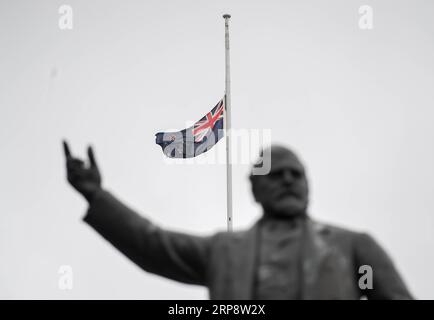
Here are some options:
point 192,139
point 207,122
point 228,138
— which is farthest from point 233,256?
point 207,122

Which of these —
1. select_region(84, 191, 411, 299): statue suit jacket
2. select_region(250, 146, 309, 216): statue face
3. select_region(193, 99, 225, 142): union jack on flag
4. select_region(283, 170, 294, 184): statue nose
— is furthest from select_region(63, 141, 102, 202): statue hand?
select_region(193, 99, 225, 142): union jack on flag

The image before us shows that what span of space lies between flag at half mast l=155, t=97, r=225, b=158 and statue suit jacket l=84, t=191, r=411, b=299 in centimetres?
1099

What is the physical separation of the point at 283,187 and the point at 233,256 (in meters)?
0.69

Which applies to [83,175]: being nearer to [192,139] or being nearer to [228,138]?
[192,139]

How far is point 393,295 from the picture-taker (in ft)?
17.2

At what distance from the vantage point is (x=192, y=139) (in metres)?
16.9

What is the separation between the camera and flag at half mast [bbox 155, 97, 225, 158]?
1670 centimetres

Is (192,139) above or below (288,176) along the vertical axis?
above

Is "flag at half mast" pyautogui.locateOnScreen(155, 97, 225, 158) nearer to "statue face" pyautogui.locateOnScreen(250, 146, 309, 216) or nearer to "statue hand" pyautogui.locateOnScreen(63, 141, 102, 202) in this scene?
"statue hand" pyautogui.locateOnScreen(63, 141, 102, 202)

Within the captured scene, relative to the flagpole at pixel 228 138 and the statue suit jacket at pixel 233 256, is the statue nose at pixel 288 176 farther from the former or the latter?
the flagpole at pixel 228 138

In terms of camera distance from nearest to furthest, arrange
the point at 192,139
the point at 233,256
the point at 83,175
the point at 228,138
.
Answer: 1. the point at 233,256
2. the point at 83,175
3. the point at 192,139
4. the point at 228,138

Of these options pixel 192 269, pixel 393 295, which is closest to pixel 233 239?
pixel 192 269
